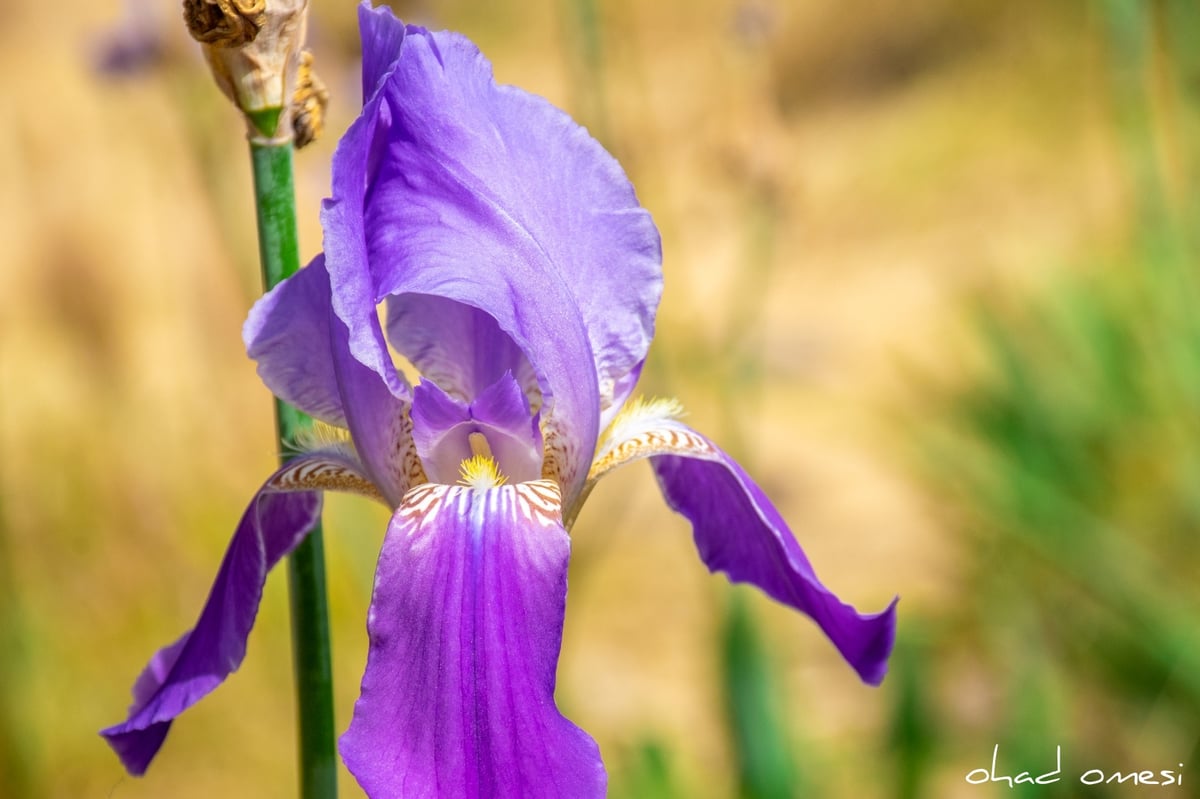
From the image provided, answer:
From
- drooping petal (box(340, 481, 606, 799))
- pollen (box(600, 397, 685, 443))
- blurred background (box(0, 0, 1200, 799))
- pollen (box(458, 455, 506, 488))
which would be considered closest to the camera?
drooping petal (box(340, 481, 606, 799))

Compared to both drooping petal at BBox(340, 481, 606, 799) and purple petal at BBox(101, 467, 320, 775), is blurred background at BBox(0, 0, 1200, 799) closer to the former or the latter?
purple petal at BBox(101, 467, 320, 775)

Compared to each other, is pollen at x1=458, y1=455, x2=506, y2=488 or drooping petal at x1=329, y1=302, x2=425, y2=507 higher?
drooping petal at x1=329, y1=302, x2=425, y2=507

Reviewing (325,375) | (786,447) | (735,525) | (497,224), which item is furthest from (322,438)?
(786,447)

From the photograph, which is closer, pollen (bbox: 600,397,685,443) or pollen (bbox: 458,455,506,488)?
pollen (bbox: 458,455,506,488)

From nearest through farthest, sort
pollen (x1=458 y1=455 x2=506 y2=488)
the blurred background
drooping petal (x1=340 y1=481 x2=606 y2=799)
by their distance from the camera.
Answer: drooping petal (x1=340 y1=481 x2=606 y2=799) → pollen (x1=458 y1=455 x2=506 y2=488) → the blurred background

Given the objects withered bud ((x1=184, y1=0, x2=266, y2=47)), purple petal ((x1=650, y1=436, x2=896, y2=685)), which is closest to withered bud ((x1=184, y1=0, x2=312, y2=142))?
withered bud ((x1=184, y1=0, x2=266, y2=47))

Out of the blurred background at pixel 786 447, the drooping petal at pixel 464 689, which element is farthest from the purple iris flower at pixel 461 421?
the blurred background at pixel 786 447

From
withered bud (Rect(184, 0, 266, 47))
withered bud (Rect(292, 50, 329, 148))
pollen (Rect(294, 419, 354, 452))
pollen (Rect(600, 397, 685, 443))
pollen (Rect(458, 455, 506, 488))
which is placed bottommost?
pollen (Rect(600, 397, 685, 443))
